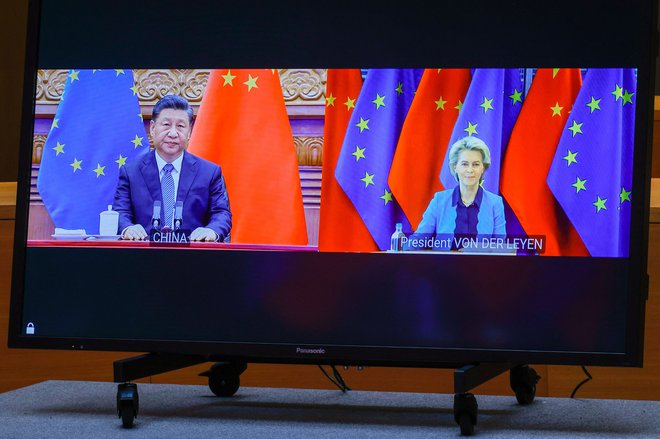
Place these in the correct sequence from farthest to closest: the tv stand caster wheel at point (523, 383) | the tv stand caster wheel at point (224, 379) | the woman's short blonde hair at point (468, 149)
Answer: the tv stand caster wheel at point (224, 379), the tv stand caster wheel at point (523, 383), the woman's short blonde hair at point (468, 149)

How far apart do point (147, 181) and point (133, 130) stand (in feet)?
0.34

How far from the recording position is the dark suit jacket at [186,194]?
1.65 meters

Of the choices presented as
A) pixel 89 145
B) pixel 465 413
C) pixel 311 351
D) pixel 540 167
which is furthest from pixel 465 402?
pixel 89 145

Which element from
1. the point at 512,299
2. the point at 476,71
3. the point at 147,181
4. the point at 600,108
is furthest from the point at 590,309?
the point at 147,181

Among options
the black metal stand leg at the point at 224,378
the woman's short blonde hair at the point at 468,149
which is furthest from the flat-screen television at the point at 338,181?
the black metal stand leg at the point at 224,378

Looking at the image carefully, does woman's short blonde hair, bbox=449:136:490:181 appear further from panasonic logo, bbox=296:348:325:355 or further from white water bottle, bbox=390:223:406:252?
panasonic logo, bbox=296:348:325:355

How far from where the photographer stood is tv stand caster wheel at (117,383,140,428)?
156cm

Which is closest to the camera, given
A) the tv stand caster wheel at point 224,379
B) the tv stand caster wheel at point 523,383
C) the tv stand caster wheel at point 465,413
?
the tv stand caster wheel at point 465,413

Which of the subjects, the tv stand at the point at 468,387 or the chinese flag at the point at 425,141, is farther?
the chinese flag at the point at 425,141

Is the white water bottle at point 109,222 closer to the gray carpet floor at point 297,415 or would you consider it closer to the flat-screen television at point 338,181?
the flat-screen television at point 338,181

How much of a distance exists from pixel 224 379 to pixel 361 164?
58 cm

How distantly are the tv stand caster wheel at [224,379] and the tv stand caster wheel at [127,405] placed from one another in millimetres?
308

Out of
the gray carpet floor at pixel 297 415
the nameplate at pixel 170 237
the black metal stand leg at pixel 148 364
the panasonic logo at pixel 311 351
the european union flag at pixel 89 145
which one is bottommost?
the gray carpet floor at pixel 297 415
